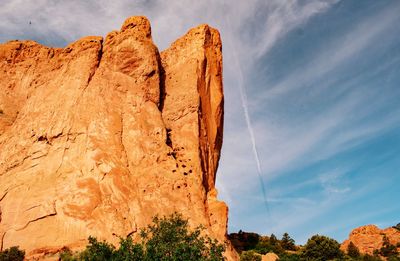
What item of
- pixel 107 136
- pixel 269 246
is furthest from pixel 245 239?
pixel 107 136

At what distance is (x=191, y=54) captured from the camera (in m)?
38.9

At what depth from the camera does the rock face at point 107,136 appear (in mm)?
26219

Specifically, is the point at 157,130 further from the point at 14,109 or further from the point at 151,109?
the point at 14,109

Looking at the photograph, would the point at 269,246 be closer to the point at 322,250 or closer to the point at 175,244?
the point at 322,250

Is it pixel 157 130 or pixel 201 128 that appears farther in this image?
pixel 201 128

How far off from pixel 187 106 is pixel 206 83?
16.8ft

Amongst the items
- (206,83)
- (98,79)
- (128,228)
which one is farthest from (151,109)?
(128,228)

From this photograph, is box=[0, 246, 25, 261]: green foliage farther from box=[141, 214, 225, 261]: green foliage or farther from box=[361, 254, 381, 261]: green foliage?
box=[361, 254, 381, 261]: green foliage

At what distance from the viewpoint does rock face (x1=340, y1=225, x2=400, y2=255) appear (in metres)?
61.7

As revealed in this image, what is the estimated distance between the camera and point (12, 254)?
2372cm

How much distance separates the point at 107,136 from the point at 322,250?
108 ft

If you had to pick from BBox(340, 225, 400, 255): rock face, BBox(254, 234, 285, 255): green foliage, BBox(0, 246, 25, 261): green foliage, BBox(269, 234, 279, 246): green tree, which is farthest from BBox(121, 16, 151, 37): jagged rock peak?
BBox(340, 225, 400, 255): rock face

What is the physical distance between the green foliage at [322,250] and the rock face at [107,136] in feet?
69.6

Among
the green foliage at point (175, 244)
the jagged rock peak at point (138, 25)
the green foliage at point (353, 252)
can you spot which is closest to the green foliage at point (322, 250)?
the green foliage at point (353, 252)
